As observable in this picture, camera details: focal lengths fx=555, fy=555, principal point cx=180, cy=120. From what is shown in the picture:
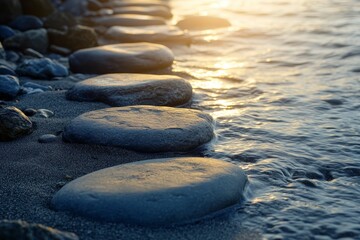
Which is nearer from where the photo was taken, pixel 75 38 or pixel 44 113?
pixel 44 113

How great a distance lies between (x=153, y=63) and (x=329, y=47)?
86.6 inches

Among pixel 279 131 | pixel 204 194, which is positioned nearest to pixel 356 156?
pixel 279 131

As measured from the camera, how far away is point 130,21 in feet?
26.5

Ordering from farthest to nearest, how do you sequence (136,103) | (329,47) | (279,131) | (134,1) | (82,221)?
(134,1) → (329,47) → (136,103) → (279,131) → (82,221)

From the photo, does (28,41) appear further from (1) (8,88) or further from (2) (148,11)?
(2) (148,11)

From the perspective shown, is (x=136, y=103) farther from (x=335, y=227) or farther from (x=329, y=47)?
(x=329, y=47)

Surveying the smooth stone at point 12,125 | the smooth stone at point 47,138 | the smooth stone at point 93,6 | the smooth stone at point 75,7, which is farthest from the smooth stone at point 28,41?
the smooth stone at point 93,6

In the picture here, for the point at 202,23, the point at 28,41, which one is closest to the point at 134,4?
the point at 202,23

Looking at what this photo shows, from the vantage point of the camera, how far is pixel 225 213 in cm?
254

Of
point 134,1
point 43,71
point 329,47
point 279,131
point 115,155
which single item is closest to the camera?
point 115,155

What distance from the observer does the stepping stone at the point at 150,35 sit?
6.95 meters

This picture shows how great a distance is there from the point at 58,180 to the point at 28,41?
3.79 metres

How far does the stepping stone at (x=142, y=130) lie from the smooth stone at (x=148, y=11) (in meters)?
5.67

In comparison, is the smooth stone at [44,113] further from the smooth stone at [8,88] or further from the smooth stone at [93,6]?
the smooth stone at [93,6]
